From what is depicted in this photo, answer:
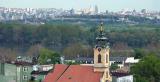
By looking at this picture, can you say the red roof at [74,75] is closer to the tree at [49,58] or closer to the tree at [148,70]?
the tree at [148,70]

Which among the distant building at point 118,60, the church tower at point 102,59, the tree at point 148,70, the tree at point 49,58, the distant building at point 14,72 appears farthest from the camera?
the distant building at point 118,60

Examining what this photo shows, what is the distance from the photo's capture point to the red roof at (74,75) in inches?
1036

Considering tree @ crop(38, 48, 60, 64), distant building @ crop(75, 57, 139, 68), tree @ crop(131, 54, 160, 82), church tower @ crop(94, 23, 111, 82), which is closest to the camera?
church tower @ crop(94, 23, 111, 82)

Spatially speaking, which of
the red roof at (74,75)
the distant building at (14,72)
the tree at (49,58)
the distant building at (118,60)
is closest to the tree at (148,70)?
the distant building at (14,72)

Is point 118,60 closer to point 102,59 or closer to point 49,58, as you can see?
point 49,58

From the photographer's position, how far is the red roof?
26312 mm

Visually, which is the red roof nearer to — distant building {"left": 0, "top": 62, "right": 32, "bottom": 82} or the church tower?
the church tower

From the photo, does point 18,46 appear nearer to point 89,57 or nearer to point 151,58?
point 89,57

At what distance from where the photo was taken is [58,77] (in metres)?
26.8

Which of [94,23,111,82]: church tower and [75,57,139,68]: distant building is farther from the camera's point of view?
[75,57,139,68]: distant building

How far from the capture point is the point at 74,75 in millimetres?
26578

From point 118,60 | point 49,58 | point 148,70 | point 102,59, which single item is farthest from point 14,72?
point 118,60

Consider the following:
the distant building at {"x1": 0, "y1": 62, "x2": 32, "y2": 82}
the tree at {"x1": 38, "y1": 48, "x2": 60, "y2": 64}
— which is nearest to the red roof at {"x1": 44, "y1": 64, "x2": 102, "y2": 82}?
the distant building at {"x1": 0, "y1": 62, "x2": 32, "y2": 82}

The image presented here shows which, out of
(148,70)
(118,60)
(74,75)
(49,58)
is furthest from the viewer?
(118,60)
